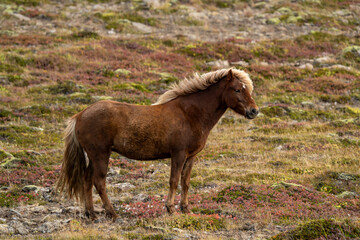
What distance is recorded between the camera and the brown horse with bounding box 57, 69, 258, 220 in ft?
33.8

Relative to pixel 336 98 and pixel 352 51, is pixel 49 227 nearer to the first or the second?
pixel 336 98

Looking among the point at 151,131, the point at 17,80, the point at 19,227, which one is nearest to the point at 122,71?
the point at 17,80

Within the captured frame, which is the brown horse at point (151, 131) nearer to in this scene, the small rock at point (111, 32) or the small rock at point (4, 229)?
the small rock at point (4, 229)

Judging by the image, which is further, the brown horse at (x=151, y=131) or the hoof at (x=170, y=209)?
the hoof at (x=170, y=209)

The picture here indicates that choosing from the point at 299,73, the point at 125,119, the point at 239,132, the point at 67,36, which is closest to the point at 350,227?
the point at 125,119

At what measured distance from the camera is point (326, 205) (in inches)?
439

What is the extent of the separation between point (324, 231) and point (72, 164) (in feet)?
19.6

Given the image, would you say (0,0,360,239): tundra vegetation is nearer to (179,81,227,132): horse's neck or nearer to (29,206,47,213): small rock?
(29,206,47,213): small rock

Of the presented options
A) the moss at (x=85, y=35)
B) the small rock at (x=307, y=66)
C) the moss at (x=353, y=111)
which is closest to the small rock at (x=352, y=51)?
the small rock at (x=307, y=66)

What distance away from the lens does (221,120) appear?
24.1 m

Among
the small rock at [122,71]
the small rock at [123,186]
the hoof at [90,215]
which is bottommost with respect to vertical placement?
the small rock at [122,71]

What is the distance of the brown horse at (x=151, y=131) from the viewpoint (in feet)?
33.8

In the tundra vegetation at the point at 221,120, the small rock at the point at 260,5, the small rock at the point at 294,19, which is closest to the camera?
the tundra vegetation at the point at 221,120

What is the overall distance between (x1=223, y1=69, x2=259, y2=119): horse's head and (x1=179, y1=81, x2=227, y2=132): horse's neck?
23 centimetres
